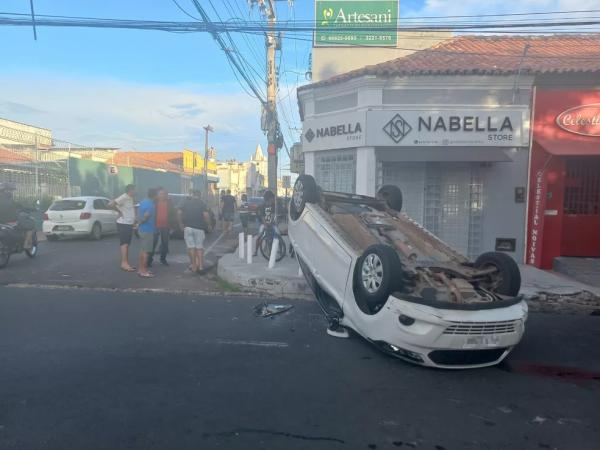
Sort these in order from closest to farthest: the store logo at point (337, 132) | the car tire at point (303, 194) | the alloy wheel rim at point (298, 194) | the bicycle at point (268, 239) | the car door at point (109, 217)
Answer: the car tire at point (303, 194) < the alloy wheel rim at point (298, 194) < the bicycle at point (268, 239) < the store logo at point (337, 132) < the car door at point (109, 217)

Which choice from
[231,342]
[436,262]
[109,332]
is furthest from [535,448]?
[109,332]

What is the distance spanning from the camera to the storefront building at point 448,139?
10.1 metres

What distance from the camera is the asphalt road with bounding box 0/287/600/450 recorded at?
3287mm

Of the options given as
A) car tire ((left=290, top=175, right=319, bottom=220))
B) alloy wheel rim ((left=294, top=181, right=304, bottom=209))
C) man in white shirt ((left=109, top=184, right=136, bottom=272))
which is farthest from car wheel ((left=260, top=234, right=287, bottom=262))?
alloy wheel rim ((left=294, top=181, right=304, bottom=209))

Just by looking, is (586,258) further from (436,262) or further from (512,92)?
(436,262)

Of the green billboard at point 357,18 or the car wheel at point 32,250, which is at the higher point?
the green billboard at point 357,18

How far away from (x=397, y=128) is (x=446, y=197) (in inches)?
78.9

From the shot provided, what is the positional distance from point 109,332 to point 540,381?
4.65 metres

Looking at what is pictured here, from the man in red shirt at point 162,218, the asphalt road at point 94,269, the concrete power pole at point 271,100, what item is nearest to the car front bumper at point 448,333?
the asphalt road at point 94,269

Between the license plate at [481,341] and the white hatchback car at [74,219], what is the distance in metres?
11.9

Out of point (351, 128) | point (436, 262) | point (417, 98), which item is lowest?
A: point (436, 262)

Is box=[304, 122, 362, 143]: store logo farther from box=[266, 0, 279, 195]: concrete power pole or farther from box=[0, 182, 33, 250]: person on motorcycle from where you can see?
box=[0, 182, 33, 250]: person on motorcycle

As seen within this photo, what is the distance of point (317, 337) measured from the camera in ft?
18.1

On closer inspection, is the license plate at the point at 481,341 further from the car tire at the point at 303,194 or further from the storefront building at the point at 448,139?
the storefront building at the point at 448,139
